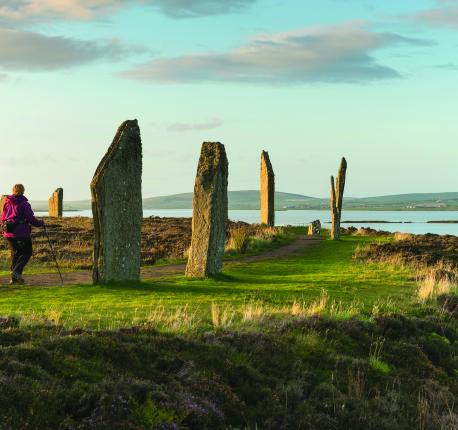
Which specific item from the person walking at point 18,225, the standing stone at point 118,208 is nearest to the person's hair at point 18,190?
the person walking at point 18,225

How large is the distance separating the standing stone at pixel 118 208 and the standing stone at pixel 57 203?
1689 inches

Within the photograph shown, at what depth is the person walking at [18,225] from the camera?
20.9 metres

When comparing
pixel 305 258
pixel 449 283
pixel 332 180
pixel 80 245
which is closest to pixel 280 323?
pixel 449 283

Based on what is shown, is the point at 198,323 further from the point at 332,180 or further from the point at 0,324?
the point at 332,180

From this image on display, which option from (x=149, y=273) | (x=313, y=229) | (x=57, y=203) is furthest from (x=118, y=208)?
(x=57, y=203)

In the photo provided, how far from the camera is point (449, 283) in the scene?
79.2 ft

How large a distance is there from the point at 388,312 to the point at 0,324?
991 centimetres

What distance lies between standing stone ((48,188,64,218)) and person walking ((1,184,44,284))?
42.0 metres

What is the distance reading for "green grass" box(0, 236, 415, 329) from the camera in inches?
597

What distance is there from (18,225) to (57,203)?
43592 millimetres

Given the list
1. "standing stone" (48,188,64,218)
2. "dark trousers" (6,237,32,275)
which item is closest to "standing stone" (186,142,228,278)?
"dark trousers" (6,237,32,275)

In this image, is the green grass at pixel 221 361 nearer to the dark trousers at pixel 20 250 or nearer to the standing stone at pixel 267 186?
the dark trousers at pixel 20 250

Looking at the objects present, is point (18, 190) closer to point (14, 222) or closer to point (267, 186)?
point (14, 222)

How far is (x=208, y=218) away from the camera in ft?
76.3
